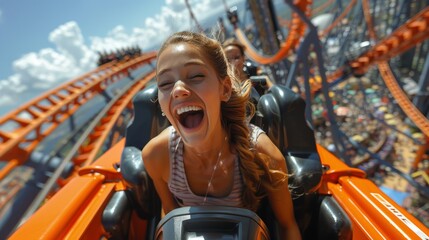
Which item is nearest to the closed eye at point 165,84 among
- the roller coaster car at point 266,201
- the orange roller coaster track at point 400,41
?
the roller coaster car at point 266,201

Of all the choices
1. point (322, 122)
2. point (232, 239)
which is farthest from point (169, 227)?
point (322, 122)

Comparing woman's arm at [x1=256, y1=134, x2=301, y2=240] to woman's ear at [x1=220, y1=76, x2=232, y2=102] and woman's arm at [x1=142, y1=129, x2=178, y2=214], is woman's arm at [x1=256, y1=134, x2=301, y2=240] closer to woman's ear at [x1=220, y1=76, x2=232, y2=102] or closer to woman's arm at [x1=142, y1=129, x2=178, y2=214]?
woman's ear at [x1=220, y1=76, x2=232, y2=102]

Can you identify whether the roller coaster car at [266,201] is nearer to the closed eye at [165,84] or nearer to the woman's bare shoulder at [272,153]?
the woman's bare shoulder at [272,153]

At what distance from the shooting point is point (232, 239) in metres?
0.48

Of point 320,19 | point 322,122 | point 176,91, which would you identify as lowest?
point 322,122

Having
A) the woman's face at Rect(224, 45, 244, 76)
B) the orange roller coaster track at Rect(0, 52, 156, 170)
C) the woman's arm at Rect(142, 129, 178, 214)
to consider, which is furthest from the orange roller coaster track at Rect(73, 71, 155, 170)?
the woman's arm at Rect(142, 129, 178, 214)

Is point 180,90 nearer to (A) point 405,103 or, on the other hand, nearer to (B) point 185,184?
(B) point 185,184

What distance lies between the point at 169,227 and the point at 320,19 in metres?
20.8

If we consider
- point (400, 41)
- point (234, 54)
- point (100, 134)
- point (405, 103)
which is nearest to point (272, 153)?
point (234, 54)

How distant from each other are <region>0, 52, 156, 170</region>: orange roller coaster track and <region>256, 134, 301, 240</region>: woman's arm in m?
2.37

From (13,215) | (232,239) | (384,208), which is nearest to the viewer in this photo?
(232,239)

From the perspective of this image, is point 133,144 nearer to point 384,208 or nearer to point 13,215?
point 384,208

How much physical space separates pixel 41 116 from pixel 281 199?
123 inches

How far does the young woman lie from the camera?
0.61 meters
